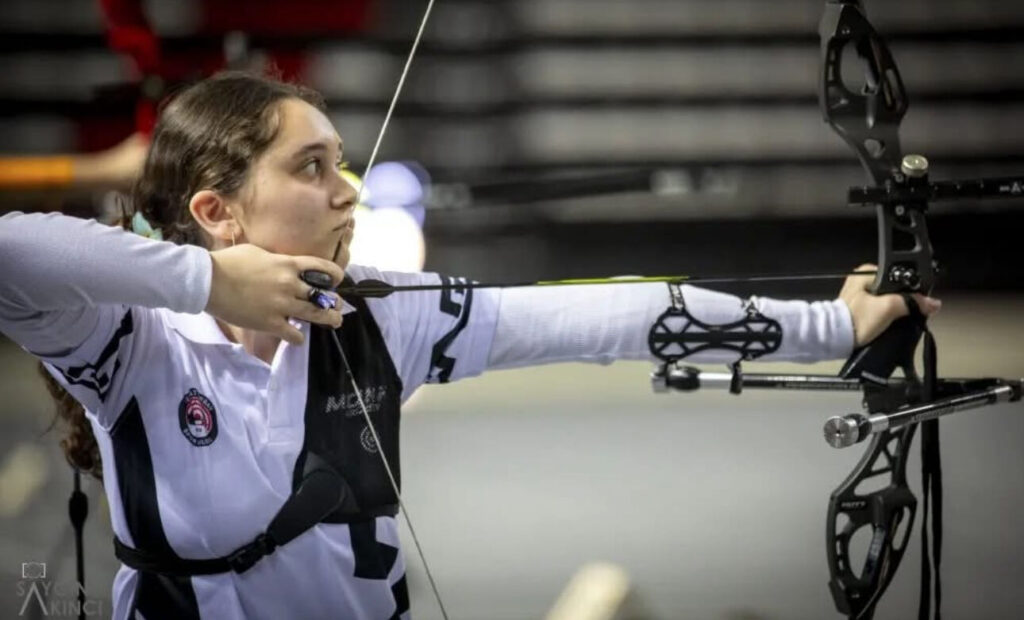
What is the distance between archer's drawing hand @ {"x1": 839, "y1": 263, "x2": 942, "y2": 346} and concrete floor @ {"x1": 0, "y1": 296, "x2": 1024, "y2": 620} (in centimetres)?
28

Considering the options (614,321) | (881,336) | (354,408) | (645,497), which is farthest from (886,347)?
(645,497)

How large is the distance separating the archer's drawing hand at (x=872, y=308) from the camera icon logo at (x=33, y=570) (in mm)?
1112

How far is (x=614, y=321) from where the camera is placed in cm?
133

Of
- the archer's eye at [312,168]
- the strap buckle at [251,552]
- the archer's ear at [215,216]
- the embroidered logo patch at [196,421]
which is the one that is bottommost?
the strap buckle at [251,552]

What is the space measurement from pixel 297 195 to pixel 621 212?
128 cm

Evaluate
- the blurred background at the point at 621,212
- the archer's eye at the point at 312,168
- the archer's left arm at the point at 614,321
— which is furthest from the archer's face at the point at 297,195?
the blurred background at the point at 621,212

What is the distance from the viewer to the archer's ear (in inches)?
48.3

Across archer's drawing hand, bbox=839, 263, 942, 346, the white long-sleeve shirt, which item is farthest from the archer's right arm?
archer's drawing hand, bbox=839, 263, 942, 346

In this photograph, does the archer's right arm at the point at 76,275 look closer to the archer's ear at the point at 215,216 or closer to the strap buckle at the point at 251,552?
the archer's ear at the point at 215,216

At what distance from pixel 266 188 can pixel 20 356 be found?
8.62 feet

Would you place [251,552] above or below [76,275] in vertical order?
below

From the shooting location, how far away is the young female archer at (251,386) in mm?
1190

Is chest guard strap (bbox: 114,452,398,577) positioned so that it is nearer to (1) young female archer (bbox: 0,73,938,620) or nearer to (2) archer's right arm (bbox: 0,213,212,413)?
(1) young female archer (bbox: 0,73,938,620)

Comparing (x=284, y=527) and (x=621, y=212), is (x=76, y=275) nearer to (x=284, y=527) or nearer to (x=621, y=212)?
(x=284, y=527)
